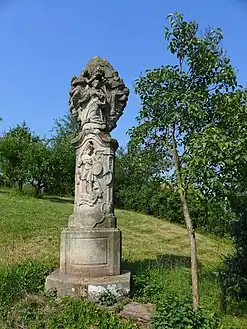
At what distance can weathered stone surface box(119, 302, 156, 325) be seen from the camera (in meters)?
5.13

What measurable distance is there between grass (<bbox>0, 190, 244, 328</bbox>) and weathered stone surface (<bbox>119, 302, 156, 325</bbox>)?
938 mm

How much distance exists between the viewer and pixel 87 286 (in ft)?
19.7

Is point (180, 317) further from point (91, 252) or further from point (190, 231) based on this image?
point (91, 252)

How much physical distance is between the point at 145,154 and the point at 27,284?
3.09m

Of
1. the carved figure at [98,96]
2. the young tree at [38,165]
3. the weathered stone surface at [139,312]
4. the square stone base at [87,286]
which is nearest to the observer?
the weathered stone surface at [139,312]

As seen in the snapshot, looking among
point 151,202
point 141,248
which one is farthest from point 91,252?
point 151,202

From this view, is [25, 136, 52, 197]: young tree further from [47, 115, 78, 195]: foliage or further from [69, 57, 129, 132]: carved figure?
[69, 57, 129, 132]: carved figure

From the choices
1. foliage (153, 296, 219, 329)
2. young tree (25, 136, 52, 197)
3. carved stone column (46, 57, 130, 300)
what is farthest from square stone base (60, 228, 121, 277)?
young tree (25, 136, 52, 197)

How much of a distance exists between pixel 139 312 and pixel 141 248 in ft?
22.9

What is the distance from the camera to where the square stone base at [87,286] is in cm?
595

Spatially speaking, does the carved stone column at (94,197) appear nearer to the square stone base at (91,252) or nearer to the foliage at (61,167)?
the square stone base at (91,252)

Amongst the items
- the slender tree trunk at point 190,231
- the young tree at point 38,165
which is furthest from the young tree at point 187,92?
the young tree at point 38,165

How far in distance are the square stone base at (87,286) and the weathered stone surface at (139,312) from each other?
426 mm

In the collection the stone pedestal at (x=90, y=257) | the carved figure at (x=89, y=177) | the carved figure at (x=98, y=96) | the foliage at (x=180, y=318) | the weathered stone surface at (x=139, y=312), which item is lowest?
the weathered stone surface at (x=139, y=312)
